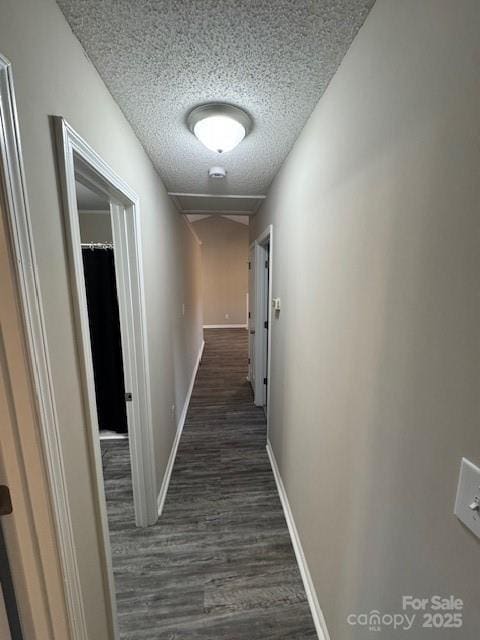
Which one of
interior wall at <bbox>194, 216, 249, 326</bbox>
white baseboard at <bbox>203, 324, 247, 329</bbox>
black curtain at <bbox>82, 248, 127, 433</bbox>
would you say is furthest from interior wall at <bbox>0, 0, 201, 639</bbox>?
white baseboard at <bbox>203, 324, 247, 329</bbox>

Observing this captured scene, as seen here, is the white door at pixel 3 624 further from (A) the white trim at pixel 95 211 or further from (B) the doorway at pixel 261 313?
(A) the white trim at pixel 95 211

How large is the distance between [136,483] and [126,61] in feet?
6.95

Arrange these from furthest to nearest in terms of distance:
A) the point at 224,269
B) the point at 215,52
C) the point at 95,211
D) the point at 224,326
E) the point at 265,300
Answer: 1. the point at 224,326
2. the point at 224,269
3. the point at 265,300
4. the point at 95,211
5. the point at 215,52

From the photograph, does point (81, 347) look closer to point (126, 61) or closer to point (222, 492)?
point (126, 61)

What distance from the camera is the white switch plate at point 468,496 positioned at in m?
0.47

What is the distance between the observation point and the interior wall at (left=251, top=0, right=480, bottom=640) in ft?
1.63

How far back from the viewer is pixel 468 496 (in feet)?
1.60


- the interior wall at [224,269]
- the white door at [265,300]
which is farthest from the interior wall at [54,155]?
the interior wall at [224,269]

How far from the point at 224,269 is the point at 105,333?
5.47 m

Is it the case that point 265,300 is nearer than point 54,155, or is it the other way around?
point 54,155

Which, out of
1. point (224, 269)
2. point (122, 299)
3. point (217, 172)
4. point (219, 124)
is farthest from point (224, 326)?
point (219, 124)

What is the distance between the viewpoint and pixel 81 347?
0.85 metres

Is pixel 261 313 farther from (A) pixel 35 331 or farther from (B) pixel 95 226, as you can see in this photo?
(A) pixel 35 331

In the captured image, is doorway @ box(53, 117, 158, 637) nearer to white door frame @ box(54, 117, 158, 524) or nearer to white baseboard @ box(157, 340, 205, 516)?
white door frame @ box(54, 117, 158, 524)
